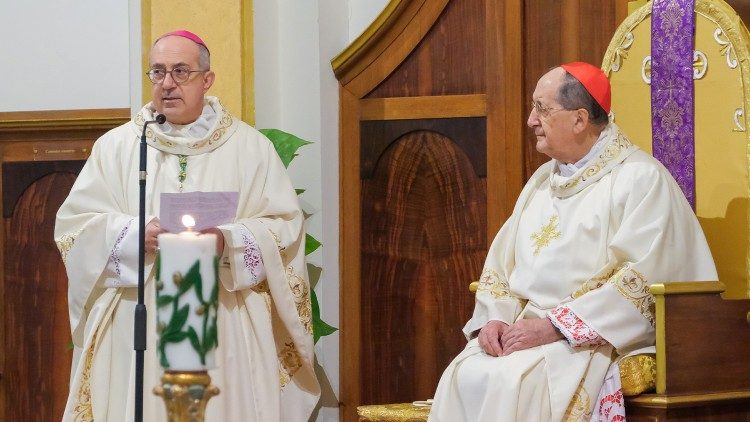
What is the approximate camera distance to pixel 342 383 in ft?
22.6

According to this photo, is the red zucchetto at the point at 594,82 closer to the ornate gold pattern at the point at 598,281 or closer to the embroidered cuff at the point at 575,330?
the ornate gold pattern at the point at 598,281

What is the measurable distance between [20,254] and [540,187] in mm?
3739

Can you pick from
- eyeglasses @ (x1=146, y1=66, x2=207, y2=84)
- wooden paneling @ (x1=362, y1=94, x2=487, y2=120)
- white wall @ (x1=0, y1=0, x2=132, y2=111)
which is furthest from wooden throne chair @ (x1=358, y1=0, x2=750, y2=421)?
white wall @ (x1=0, y1=0, x2=132, y2=111)

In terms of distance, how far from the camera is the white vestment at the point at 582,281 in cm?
455

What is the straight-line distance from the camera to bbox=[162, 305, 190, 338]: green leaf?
2.38 m

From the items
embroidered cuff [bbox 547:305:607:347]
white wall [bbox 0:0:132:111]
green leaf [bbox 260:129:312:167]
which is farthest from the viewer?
white wall [bbox 0:0:132:111]

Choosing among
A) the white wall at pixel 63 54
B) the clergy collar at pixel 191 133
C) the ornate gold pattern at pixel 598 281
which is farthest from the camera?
the white wall at pixel 63 54

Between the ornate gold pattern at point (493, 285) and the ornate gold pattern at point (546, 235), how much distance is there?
23cm

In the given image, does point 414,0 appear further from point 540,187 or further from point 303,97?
point 540,187

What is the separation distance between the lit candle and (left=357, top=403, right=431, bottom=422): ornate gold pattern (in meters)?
3.00

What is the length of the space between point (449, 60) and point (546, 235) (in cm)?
185

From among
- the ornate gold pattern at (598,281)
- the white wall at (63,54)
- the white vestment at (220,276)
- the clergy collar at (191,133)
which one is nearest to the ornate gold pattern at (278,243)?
the white vestment at (220,276)

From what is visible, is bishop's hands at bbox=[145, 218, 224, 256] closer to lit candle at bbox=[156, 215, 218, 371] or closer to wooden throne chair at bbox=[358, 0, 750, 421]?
wooden throne chair at bbox=[358, 0, 750, 421]

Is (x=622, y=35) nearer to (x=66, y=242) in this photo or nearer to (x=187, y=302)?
(x=66, y=242)
